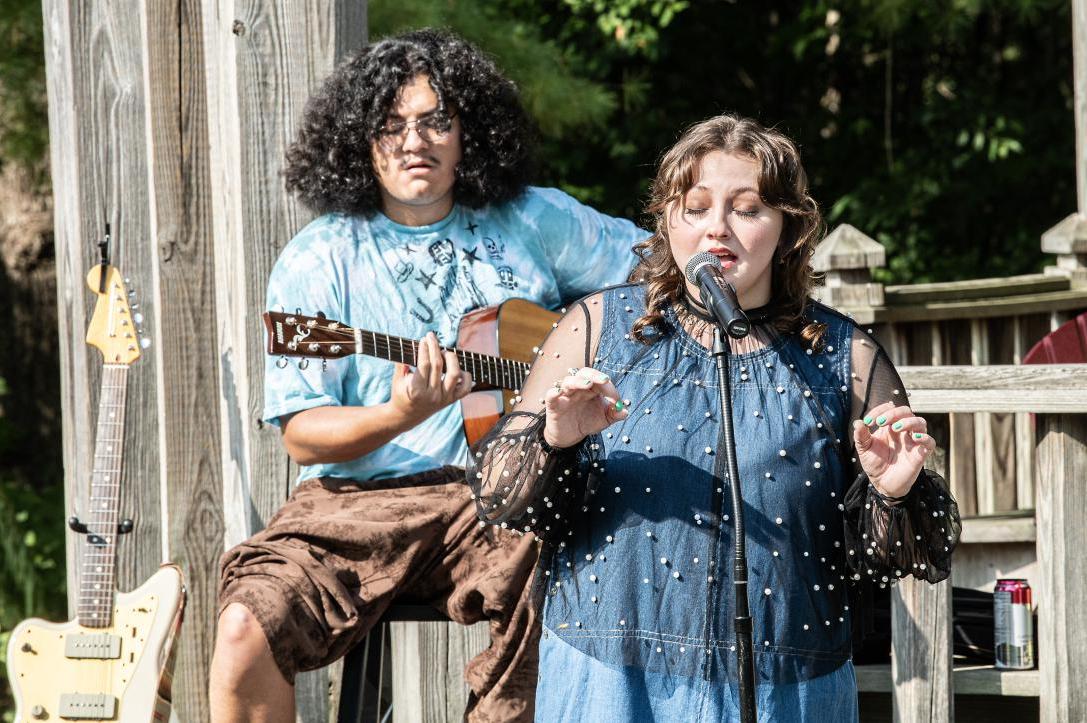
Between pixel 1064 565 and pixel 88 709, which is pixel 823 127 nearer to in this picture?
pixel 1064 565

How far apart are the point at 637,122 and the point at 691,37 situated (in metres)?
0.91

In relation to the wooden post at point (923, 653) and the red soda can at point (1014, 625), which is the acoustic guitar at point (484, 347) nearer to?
the wooden post at point (923, 653)

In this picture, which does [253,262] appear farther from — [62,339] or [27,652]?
[27,652]

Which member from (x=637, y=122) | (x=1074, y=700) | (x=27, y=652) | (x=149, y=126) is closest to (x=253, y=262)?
(x=149, y=126)

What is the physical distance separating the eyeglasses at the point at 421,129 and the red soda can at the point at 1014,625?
5.94 feet

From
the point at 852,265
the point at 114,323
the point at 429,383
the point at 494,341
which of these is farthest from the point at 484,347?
the point at 852,265

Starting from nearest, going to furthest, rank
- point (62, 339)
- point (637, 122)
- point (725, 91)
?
point (62, 339) → point (637, 122) → point (725, 91)

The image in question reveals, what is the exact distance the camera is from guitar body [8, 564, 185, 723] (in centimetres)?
327

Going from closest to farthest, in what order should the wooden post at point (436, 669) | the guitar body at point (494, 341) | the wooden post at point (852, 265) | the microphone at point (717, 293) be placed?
the microphone at point (717, 293) < the guitar body at point (494, 341) < the wooden post at point (436, 669) < the wooden post at point (852, 265)

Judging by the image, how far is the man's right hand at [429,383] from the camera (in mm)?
3029

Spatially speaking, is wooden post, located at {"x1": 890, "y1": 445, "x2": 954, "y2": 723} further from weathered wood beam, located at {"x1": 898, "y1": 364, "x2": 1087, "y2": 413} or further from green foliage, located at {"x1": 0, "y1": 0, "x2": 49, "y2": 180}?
green foliage, located at {"x1": 0, "y1": 0, "x2": 49, "y2": 180}

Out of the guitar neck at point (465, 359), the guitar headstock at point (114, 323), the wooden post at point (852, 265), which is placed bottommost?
the guitar neck at point (465, 359)

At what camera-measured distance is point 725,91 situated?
9.79m

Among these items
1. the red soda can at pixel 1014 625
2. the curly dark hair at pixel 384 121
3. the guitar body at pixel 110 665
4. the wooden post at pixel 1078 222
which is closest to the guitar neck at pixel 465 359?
the curly dark hair at pixel 384 121
